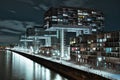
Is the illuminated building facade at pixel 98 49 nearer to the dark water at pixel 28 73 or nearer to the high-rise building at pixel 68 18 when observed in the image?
the high-rise building at pixel 68 18

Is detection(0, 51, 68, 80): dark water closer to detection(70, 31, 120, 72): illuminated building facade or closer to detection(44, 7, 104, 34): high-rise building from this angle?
detection(70, 31, 120, 72): illuminated building facade

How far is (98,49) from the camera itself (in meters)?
101

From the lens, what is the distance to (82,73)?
50562mm

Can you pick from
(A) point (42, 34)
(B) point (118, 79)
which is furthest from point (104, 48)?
(A) point (42, 34)

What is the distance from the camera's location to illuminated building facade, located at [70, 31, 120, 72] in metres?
84.6

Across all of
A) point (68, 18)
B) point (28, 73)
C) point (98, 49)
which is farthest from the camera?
point (68, 18)

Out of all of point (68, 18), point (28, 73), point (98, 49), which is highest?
point (68, 18)

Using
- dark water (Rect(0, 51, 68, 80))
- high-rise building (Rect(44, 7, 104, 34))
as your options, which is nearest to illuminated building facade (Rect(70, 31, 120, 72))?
high-rise building (Rect(44, 7, 104, 34))

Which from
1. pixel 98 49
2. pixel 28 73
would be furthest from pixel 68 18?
pixel 28 73

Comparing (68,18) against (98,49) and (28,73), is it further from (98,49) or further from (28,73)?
(28,73)

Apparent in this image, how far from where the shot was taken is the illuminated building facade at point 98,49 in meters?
84.6

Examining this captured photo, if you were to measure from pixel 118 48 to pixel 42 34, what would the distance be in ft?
352

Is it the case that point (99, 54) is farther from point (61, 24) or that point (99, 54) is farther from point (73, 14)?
point (73, 14)

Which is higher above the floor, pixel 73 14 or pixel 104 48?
pixel 73 14
